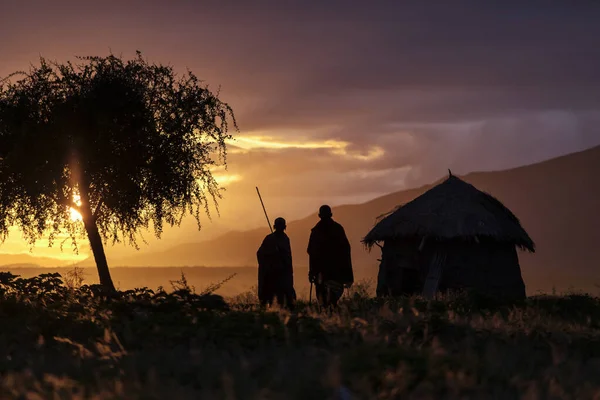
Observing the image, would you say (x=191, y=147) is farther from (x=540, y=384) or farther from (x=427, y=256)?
→ (x=540, y=384)

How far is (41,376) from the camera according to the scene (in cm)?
814

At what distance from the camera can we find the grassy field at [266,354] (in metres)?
7.19

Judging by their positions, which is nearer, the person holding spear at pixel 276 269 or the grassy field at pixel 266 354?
the grassy field at pixel 266 354

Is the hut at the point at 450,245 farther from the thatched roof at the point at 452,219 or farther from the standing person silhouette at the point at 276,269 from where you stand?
the standing person silhouette at the point at 276,269

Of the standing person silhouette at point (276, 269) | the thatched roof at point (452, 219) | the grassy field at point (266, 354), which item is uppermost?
the thatched roof at point (452, 219)

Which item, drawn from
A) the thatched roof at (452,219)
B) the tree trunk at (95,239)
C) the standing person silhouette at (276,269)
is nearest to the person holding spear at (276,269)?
the standing person silhouette at (276,269)

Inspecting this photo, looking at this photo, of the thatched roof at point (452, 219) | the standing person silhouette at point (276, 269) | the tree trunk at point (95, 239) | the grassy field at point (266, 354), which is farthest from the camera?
the thatched roof at point (452, 219)

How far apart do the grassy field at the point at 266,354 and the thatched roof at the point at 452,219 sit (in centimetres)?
1330

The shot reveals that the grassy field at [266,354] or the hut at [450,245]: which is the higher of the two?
the hut at [450,245]

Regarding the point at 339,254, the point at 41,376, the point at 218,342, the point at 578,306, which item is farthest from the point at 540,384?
the point at 578,306

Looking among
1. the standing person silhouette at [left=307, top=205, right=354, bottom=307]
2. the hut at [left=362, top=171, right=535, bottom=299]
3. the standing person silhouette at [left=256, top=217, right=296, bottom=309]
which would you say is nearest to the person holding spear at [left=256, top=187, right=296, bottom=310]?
the standing person silhouette at [left=256, top=217, right=296, bottom=309]

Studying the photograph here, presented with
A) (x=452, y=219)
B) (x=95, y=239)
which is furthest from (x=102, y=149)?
(x=452, y=219)

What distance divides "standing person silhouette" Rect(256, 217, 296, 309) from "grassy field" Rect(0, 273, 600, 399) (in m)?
4.80

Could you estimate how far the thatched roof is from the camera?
26.4 metres
